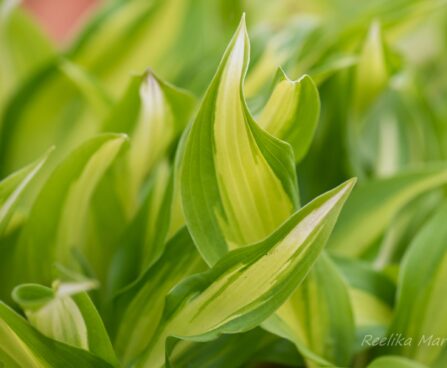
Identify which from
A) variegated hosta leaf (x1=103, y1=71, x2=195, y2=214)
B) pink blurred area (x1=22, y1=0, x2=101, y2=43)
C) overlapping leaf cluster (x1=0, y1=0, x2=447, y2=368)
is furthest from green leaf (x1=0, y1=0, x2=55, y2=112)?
pink blurred area (x1=22, y1=0, x2=101, y2=43)

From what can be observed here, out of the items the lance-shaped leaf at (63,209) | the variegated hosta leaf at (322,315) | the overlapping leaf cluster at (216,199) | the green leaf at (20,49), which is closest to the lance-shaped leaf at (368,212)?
the overlapping leaf cluster at (216,199)

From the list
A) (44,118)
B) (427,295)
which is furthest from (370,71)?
(44,118)

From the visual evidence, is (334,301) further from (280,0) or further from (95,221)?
(280,0)

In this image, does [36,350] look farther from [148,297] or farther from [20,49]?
[20,49]

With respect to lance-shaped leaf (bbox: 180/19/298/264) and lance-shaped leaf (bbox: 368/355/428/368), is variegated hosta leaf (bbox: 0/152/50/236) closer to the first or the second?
lance-shaped leaf (bbox: 180/19/298/264)

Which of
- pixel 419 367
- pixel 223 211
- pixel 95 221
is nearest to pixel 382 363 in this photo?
pixel 419 367

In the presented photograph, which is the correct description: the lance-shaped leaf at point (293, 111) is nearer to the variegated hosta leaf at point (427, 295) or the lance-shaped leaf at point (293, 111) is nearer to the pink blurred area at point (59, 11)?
the variegated hosta leaf at point (427, 295)
